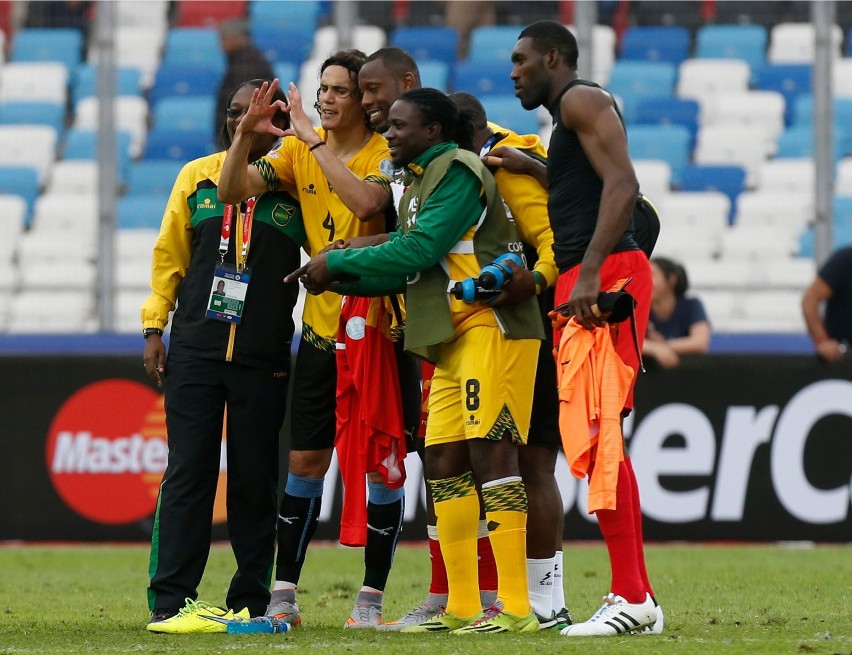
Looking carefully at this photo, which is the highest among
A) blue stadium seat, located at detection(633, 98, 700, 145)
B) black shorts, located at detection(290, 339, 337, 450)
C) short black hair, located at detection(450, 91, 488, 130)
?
blue stadium seat, located at detection(633, 98, 700, 145)

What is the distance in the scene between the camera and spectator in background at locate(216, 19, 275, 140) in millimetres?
12391

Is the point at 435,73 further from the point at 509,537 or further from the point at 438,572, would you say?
the point at 509,537

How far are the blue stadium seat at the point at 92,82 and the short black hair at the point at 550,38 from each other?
8.90 m

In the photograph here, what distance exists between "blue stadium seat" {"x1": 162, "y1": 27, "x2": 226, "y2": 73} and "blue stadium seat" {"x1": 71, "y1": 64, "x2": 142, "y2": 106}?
363 millimetres

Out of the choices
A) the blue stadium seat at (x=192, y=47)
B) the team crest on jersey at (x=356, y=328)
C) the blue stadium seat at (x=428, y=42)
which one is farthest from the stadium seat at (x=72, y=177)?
the team crest on jersey at (x=356, y=328)

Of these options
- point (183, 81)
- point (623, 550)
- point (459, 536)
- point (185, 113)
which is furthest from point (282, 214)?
point (183, 81)

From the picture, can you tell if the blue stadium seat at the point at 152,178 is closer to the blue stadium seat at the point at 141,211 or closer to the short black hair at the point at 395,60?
the blue stadium seat at the point at 141,211

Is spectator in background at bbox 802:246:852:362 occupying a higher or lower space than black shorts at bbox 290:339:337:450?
higher

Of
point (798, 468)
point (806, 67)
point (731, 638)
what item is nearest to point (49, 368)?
point (798, 468)

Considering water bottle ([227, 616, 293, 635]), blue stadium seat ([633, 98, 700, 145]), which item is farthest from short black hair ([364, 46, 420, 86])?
blue stadium seat ([633, 98, 700, 145])

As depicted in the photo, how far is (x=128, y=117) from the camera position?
14.4 metres

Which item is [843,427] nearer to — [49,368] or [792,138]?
[792,138]

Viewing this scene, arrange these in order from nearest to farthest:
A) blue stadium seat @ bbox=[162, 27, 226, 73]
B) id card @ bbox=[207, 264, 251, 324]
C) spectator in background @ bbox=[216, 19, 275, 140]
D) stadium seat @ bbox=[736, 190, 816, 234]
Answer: id card @ bbox=[207, 264, 251, 324] → stadium seat @ bbox=[736, 190, 816, 234] → spectator in background @ bbox=[216, 19, 275, 140] → blue stadium seat @ bbox=[162, 27, 226, 73]

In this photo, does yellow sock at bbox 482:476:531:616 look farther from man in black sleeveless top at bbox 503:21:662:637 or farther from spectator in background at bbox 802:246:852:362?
spectator in background at bbox 802:246:852:362
